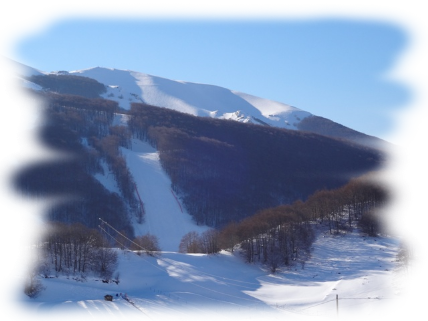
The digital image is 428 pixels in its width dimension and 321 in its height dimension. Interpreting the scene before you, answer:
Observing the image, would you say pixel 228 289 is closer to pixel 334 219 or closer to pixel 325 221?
pixel 325 221

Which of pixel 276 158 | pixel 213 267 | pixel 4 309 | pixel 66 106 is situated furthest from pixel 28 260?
pixel 66 106

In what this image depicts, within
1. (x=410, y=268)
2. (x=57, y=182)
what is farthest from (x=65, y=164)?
(x=410, y=268)

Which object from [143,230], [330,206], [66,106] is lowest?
[143,230]

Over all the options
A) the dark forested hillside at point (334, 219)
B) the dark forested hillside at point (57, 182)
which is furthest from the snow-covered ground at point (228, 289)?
the dark forested hillside at point (57, 182)

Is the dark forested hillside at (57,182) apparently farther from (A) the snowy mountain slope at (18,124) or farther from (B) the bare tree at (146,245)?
(B) the bare tree at (146,245)

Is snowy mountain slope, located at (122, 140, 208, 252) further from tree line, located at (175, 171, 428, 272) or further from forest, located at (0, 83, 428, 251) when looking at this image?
tree line, located at (175, 171, 428, 272)

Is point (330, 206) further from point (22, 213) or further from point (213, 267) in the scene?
point (22, 213)

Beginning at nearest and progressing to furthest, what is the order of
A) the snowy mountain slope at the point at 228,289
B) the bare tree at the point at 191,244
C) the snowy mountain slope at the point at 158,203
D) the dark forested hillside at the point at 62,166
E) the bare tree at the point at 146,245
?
the snowy mountain slope at the point at 228,289
the bare tree at the point at 146,245
the bare tree at the point at 191,244
the snowy mountain slope at the point at 158,203
the dark forested hillside at the point at 62,166
